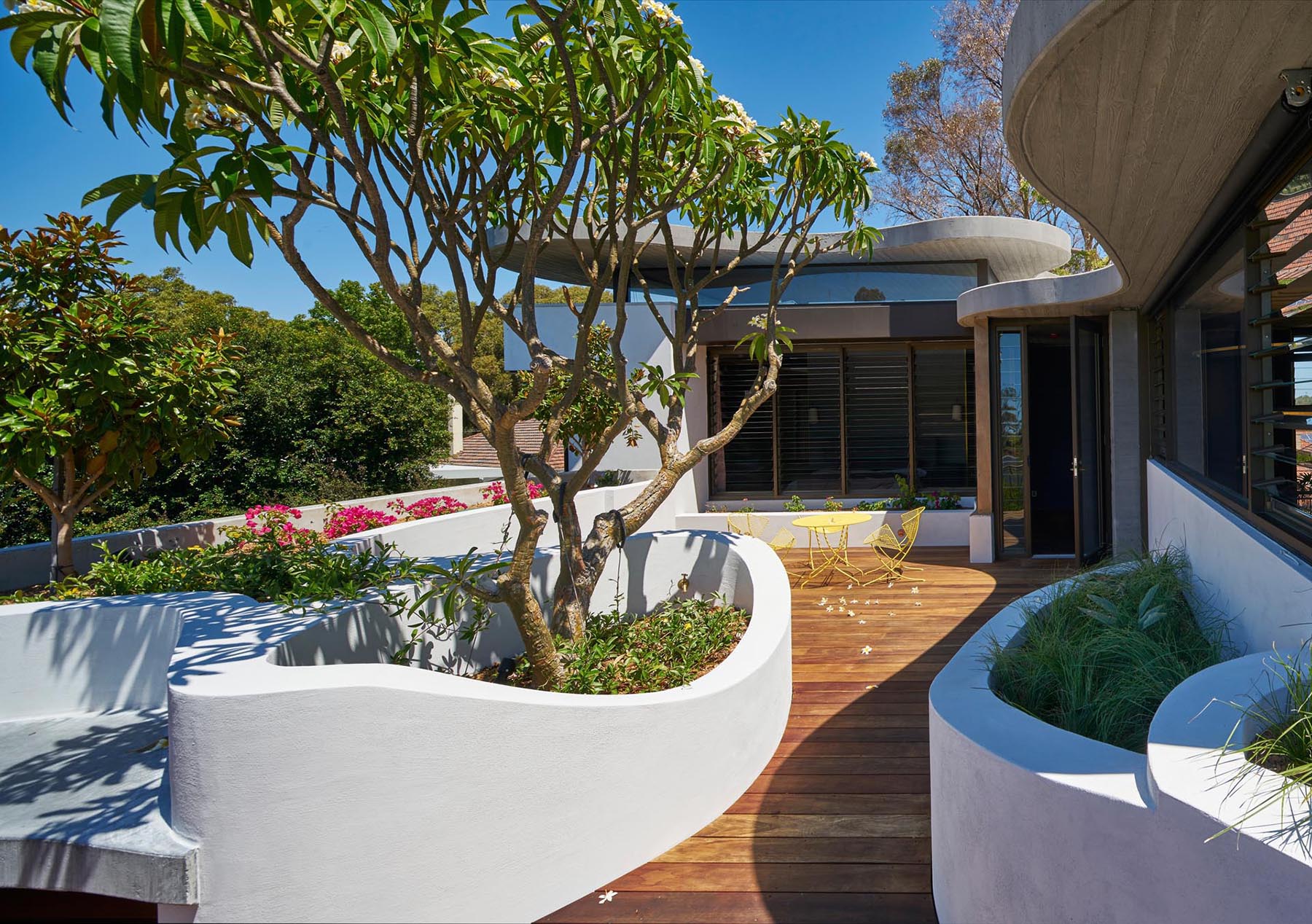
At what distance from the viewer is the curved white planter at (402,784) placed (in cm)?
257

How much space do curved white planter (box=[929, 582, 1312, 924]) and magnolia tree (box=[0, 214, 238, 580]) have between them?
5.81 m

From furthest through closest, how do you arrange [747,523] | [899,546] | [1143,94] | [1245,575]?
[747,523] → [899,546] → [1245,575] → [1143,94]

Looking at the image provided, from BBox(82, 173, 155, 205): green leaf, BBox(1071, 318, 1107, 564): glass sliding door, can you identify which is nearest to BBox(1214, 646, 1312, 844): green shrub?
BBox(82, 173, 155, 205): green leaf

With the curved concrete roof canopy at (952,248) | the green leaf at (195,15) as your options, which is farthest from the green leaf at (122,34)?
the curved concrete roof canopy at (952,248)

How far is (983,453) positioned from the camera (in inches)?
392

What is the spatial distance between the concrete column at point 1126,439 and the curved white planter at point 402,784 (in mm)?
6814

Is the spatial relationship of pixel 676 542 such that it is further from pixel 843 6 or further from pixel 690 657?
pixel 843 6

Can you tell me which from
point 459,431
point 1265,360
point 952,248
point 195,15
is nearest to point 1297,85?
point 1265,360

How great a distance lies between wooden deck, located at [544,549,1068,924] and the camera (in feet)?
9.78

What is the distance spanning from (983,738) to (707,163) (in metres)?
3.09

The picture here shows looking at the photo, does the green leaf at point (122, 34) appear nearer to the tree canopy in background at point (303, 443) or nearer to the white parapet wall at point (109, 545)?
the white parapet wall at point (109, 545)

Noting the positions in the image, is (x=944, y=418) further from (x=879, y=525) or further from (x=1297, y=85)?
(x=1297, y=85)

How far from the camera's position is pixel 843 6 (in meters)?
17.9

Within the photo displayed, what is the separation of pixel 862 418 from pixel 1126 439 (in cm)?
438
